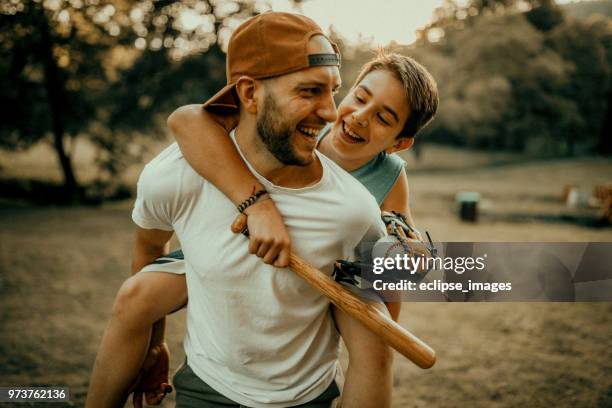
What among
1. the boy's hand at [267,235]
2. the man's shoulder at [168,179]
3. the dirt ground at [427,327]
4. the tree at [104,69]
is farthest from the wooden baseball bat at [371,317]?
the tree at [104,69]

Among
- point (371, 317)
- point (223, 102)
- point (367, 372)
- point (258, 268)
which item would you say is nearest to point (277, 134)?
point (223, 102)

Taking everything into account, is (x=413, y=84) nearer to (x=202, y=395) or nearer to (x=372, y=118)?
(x=372, y=118)

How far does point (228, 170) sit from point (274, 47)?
0.43m

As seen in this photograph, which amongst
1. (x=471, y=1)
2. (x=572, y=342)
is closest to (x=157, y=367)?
(x=572, y=342)

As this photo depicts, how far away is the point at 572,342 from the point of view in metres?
5.46

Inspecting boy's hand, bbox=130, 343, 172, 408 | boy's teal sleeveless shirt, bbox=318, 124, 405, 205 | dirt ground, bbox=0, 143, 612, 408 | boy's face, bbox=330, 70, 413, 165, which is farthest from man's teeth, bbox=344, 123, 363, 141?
dirt ground, bbox=0, 143, 612, 408

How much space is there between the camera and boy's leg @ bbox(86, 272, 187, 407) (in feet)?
6.63

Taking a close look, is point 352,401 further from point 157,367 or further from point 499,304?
point 499,304

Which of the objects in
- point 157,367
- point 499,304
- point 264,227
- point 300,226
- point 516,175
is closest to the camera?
point 264,227

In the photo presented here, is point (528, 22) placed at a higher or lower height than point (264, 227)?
lower

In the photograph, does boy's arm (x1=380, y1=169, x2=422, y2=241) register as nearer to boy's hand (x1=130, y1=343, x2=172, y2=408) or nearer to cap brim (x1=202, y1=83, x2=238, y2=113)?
cap brim (x1=202, y1=83, x2=238, y2=113)

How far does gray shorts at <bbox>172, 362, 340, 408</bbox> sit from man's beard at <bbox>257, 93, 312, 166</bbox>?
2.94 feet

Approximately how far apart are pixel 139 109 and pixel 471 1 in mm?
19887

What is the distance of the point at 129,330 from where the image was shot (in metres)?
2.03
